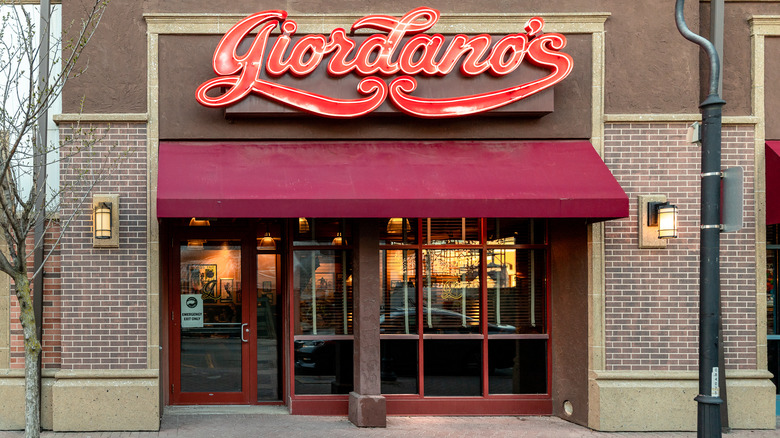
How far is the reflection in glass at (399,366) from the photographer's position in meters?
9.03

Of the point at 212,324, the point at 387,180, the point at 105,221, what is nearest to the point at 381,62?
the point at 387,180

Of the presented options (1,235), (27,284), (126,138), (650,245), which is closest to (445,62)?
(650,245)

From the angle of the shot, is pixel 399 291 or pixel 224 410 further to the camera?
pixel 399 291

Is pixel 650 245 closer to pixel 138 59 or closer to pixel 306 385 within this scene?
pixel 306 385

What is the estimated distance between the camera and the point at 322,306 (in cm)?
909

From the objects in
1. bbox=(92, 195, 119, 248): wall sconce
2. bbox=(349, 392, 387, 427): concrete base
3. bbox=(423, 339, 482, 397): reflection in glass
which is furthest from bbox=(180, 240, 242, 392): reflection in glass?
bbox=(423, 339, 482, 397): reflection in glass

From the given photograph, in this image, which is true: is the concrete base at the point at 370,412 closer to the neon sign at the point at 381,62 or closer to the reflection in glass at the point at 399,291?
the reflection in glass at the point at 399,291

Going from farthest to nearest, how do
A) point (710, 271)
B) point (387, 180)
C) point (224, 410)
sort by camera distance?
point (224, 410) → point (387, 180) → point (710, 271)

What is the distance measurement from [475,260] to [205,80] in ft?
14.8

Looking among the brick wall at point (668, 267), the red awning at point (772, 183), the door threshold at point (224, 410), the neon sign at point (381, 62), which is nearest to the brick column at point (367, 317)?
the door threshold at point (224, 410)

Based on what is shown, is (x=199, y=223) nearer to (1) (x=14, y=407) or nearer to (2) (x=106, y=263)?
(2) (x=106, y=263)

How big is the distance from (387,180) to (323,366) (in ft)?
9.76

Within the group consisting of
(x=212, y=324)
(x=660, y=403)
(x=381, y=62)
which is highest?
(x=381, y=62)

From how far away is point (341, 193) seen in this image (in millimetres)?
7516
